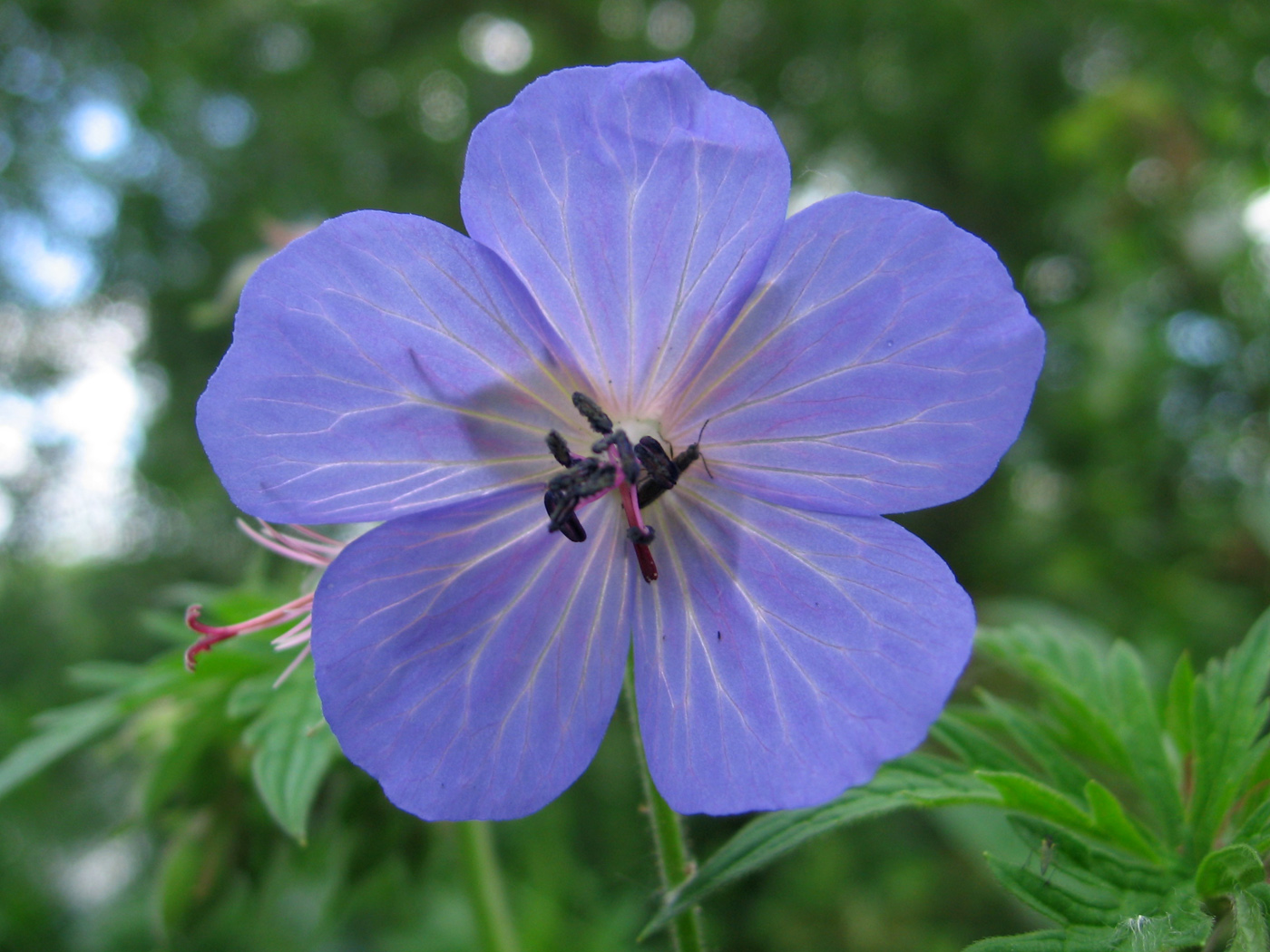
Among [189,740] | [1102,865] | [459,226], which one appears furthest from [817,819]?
[459,226]

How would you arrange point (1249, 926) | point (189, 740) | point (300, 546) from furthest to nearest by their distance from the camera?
point (189, 740) < point (300, 546) < point (1249, 926)

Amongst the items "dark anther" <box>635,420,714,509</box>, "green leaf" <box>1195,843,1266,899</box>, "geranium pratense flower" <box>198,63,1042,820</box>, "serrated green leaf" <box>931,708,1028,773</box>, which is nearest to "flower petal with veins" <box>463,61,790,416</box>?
"geranium pratense flower" <box>198,63,1042,820</box>

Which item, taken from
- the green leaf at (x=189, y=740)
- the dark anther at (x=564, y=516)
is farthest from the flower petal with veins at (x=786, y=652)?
the green leaf at (x=189, y=740)

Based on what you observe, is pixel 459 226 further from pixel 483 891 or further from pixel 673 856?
pixel 673 856

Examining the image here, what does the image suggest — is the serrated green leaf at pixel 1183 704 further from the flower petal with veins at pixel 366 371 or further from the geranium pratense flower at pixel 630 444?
the flower petal with veins at pixel 366 371

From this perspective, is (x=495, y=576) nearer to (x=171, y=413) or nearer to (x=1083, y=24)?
(x=1083, y=24)

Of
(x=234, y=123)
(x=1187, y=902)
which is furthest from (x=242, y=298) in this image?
(x=234, y=123)

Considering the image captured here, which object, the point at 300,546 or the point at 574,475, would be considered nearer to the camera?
the point at 574,475

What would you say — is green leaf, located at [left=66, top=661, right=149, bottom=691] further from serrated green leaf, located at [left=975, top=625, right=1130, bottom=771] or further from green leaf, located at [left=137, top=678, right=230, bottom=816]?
serrated green leaf, located at [left=975, top=625, right=1130, bottom=771]
